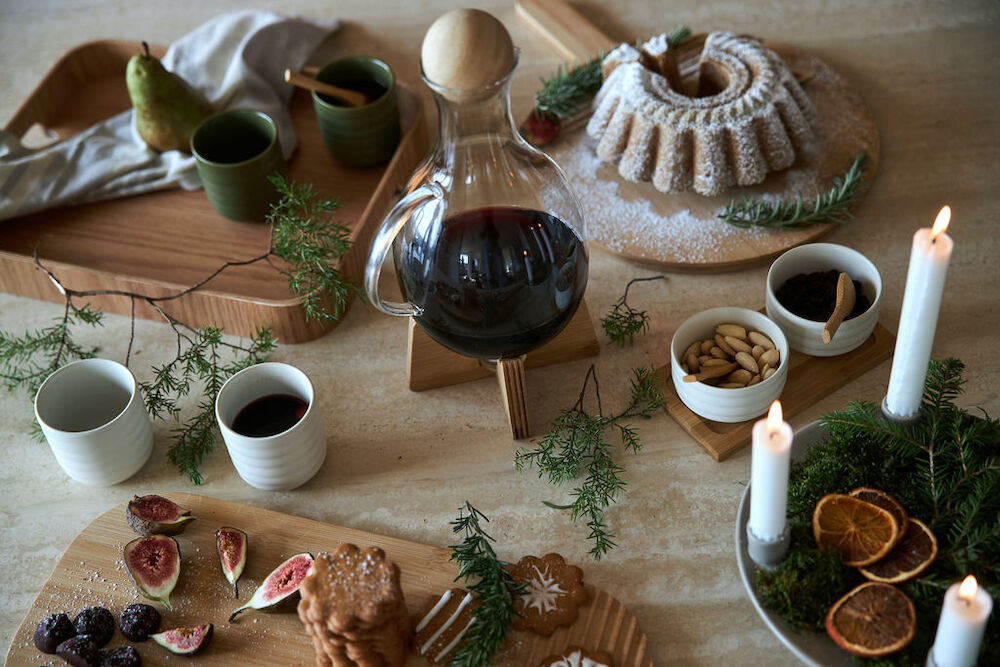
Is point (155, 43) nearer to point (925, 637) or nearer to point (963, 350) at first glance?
point (963, 350)

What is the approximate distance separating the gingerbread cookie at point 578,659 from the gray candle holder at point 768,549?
6.6 inches

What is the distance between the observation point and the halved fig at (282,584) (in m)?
0.97

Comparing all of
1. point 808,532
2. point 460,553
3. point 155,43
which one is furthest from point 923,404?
point 155,43

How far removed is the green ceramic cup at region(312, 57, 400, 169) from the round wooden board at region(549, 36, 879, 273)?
25cm

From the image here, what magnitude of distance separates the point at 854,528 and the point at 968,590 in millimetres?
182

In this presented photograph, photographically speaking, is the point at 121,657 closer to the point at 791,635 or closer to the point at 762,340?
the point at 791,635

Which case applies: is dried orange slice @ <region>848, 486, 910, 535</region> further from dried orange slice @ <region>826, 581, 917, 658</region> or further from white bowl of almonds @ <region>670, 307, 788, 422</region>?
white bowl of almonds @ <region>670, 307, 788, 422</region>

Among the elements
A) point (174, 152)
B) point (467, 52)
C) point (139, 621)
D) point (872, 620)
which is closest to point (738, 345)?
point (872, 620)

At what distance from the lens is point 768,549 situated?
35.5 inches

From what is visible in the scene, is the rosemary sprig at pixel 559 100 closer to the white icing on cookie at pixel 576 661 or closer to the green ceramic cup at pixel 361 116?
the green ceramic cup at pixel 361 116

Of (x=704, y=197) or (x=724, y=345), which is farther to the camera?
(x=704, y=197)

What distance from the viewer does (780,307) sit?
1165 mm

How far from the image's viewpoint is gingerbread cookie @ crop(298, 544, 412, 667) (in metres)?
0.85

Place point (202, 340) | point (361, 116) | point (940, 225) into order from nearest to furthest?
point (940, 225)
point (202, 340)
point (361, 116)
